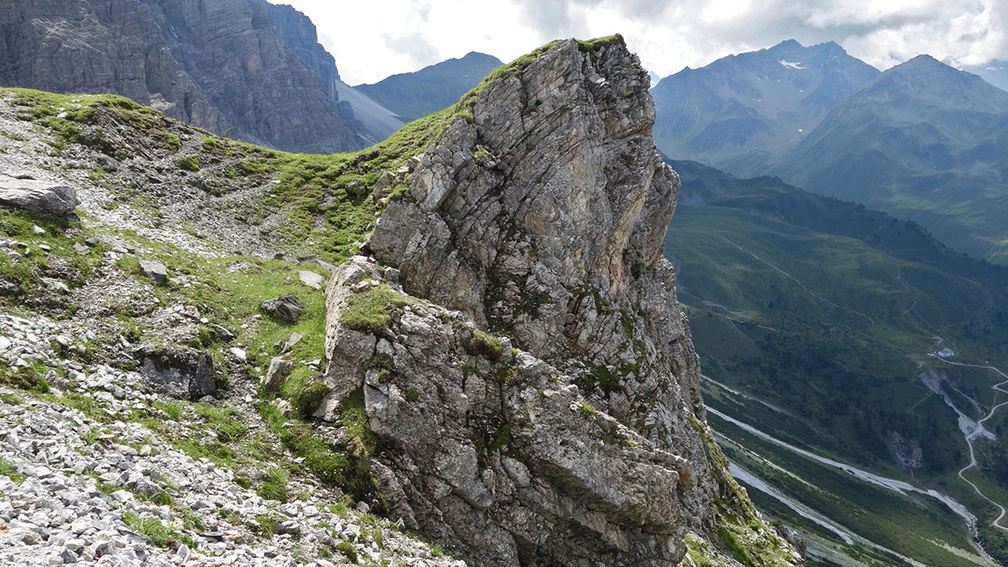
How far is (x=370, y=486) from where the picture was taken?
1839 cm

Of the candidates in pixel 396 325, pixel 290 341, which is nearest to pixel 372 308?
pixel 396 325

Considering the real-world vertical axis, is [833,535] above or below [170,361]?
below

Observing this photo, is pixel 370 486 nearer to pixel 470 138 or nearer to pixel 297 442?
pixel 297 442

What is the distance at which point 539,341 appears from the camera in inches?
1531

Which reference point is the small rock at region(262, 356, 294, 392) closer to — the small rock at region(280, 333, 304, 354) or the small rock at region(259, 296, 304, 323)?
the small rock at region(280, 333, 304, 354)

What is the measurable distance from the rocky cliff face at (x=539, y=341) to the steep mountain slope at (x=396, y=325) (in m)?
0.16

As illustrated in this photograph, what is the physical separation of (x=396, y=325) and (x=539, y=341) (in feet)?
58.1

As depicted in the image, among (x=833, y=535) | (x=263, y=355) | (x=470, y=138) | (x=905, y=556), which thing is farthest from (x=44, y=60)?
(x=905, y=556)

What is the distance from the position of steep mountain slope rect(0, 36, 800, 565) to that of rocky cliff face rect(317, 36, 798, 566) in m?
0.16

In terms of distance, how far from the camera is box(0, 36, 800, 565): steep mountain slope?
17797 mm

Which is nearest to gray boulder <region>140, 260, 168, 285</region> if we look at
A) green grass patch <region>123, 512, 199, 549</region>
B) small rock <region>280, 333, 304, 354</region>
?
small rock <region>280, 333, 304, 354</region>

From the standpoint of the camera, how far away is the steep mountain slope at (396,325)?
17.8m

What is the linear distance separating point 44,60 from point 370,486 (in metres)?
252

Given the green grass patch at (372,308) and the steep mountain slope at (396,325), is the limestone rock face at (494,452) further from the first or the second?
the green grass patch at (372,308)
